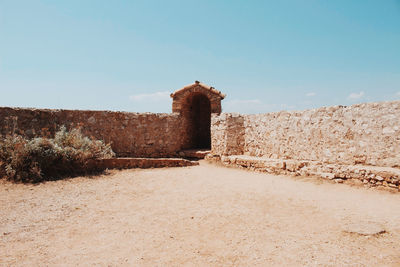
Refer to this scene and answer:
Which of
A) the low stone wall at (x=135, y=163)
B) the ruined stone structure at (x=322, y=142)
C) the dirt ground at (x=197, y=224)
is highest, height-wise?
the ruined stone structure at (x=322, y=142)

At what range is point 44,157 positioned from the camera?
6.79 metres

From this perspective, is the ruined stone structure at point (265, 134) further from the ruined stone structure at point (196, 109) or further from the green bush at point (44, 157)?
the green bush at point (44, 157)

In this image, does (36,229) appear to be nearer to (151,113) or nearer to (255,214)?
(255,214)

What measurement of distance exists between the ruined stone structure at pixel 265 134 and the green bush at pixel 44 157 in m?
1.23

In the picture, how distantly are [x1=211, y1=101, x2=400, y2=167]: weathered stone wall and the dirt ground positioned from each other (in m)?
1.12

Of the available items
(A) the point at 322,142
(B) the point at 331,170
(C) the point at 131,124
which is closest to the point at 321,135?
(A) the point at 322,142

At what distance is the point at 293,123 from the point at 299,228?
16.2ft

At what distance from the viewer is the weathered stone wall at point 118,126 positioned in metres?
8.50

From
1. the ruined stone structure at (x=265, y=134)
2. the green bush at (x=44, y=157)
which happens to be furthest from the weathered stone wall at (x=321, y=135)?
the green bush at (x=44, y=157)

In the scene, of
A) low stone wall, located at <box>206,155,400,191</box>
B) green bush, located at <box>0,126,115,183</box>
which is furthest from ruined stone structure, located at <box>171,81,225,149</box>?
green bush, located at <box>0,126,115,183</box>

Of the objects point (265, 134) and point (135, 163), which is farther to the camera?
point (265, 134)

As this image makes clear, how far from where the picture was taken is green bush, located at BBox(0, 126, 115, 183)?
6485mm

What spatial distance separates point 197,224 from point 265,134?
5723 millimetres

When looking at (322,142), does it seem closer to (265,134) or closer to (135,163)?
(265,134)
